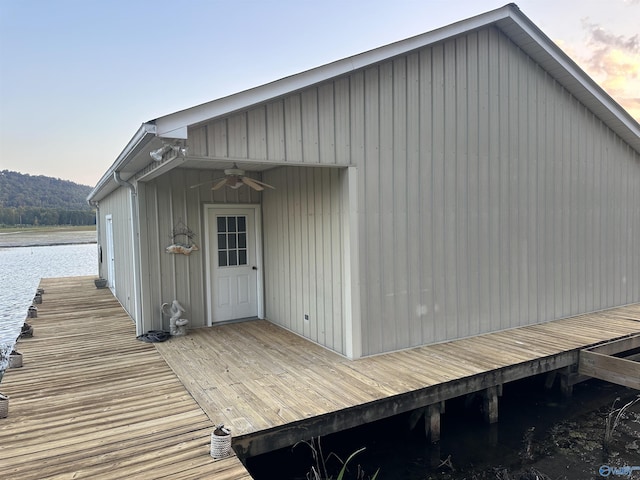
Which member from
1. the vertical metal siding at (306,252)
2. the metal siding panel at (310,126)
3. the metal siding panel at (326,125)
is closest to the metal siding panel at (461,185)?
the vertical metal siding at (306,252)

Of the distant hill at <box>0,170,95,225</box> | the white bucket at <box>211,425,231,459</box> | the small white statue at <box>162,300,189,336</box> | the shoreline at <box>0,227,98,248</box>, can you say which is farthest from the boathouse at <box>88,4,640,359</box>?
the shoreline at <box>0,227,98,248</box>

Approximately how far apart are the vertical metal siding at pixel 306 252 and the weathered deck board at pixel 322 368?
30cm

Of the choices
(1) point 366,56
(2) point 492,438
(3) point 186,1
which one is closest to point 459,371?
(2) point 492,438

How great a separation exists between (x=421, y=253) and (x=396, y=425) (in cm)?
203

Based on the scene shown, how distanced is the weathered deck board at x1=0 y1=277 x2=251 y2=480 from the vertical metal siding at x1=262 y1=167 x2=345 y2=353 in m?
1.89

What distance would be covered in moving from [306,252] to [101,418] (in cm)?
309

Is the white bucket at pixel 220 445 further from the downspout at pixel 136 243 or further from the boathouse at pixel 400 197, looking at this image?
the downspout at pixel 136 243

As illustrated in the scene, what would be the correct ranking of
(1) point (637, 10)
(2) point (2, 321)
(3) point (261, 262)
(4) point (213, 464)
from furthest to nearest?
1. (2) point (2, 321)
2. (1) point (637, 10)
3. (3) point (261, 262)
4. (4) point (213, 464)

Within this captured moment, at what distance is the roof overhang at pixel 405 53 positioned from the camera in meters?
3.90

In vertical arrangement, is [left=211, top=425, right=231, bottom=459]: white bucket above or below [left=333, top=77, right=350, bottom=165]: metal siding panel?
below

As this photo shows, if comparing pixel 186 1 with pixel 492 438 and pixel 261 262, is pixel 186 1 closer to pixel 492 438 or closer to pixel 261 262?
pixel 261 262

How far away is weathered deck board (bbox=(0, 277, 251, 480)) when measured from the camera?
282 centimetres

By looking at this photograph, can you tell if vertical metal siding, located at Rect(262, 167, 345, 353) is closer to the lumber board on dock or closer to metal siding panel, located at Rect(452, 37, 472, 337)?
metal siding panel, located at Rect(452, 37, 472, 337)

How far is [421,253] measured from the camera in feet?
17.9
